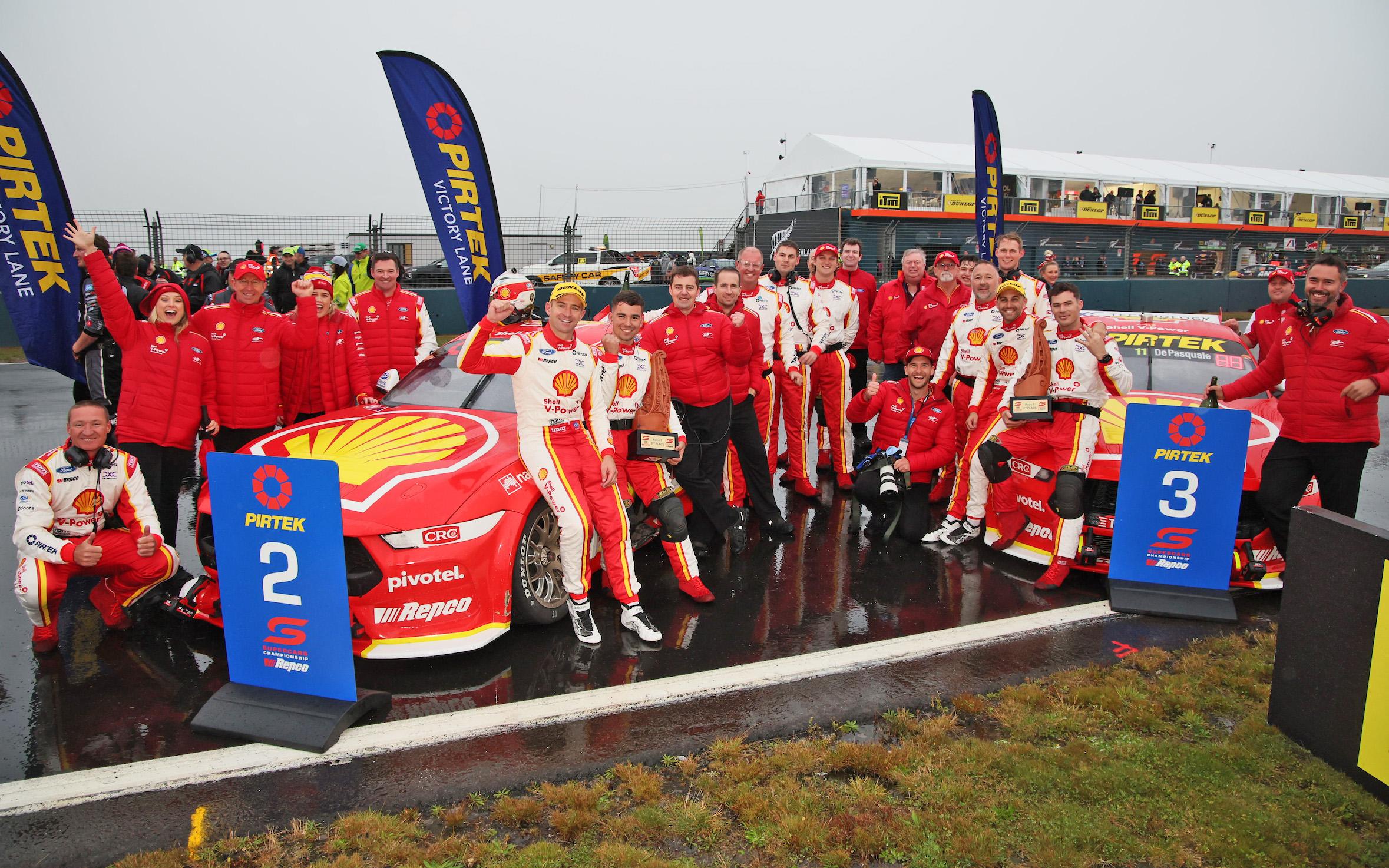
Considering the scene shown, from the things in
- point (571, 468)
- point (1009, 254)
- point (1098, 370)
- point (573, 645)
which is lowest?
point (573, 645)

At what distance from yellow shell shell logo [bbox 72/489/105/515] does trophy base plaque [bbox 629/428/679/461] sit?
2.82 m

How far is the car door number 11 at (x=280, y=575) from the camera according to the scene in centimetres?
368

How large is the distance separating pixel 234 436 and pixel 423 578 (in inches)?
92.0

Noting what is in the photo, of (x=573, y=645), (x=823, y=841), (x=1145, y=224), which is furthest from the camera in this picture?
(x=1145, y=224)

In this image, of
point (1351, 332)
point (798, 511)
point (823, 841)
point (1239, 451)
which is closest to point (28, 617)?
point (823, 841)

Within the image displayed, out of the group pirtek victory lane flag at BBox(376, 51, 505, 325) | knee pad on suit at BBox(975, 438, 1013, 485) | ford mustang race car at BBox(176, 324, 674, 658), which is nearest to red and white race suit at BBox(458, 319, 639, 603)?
ford mustang race car at BBox(176, 324, 674, 658)

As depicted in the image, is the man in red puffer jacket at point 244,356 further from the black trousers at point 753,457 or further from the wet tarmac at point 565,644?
the black trousers at point 753,457

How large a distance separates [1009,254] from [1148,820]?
491cm

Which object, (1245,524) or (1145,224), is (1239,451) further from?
(1145,224)

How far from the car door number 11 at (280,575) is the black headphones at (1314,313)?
17.8 ft

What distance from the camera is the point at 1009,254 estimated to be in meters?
7.05

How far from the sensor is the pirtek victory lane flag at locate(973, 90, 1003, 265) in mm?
9820

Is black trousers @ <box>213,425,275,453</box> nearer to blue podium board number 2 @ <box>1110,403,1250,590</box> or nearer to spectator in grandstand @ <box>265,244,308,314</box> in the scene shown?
blue podium board number 2 @ <box>1110,403,1250,590</box>

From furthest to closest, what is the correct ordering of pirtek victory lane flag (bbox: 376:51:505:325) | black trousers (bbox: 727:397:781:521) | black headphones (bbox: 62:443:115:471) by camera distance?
pirtek victory lane flag (bbox: 376:51:505:325)
black trousers (bbox: 727:397:781:521)
black headphones (bbox: 62:443:115:471)
